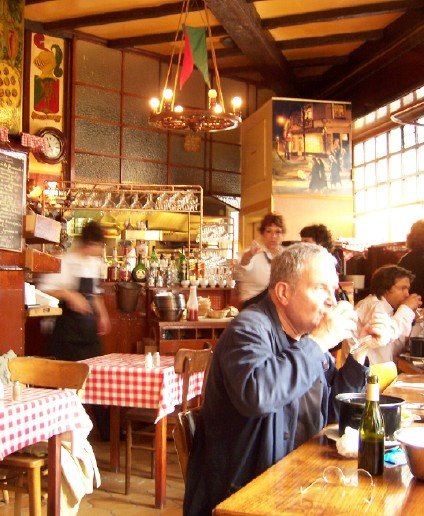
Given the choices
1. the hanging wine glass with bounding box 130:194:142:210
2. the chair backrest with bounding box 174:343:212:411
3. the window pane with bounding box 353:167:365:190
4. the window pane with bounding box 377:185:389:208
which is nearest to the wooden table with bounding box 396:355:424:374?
the chair backrest with bounding box 174:343:212:411

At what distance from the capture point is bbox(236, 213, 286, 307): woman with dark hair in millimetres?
5738

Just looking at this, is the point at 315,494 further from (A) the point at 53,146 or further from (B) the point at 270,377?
(A) the point at 53,146

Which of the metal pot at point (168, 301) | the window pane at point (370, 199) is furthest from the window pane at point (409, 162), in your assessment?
the metal pot at point (168, 301)

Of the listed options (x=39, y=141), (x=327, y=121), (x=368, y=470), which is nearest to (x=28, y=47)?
(x=327, y=121)

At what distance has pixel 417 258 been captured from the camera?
5.11 meters

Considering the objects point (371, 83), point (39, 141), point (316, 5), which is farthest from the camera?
point (371, 83)

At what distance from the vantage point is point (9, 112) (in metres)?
9.23

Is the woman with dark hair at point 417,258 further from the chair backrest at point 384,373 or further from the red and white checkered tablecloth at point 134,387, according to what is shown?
the chair backrest at point 384,373

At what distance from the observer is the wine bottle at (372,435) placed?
5.46 ft

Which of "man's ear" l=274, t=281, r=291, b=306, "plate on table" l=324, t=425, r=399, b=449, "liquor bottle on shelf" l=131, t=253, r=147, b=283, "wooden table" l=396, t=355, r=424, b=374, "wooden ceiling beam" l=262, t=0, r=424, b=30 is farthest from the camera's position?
"wooden ceiling beam" l=262, t=0, r=424, b=30

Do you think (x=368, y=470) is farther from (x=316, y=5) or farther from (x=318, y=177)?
(x=318, y=177)

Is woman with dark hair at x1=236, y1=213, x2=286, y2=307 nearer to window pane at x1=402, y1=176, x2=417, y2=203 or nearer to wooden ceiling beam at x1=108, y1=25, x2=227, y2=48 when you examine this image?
window pane at x1=402, y1=176, x2=417, y2=203

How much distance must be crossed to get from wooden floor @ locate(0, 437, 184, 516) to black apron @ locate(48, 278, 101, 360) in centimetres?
85

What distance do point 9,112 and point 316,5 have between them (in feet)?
13.9
